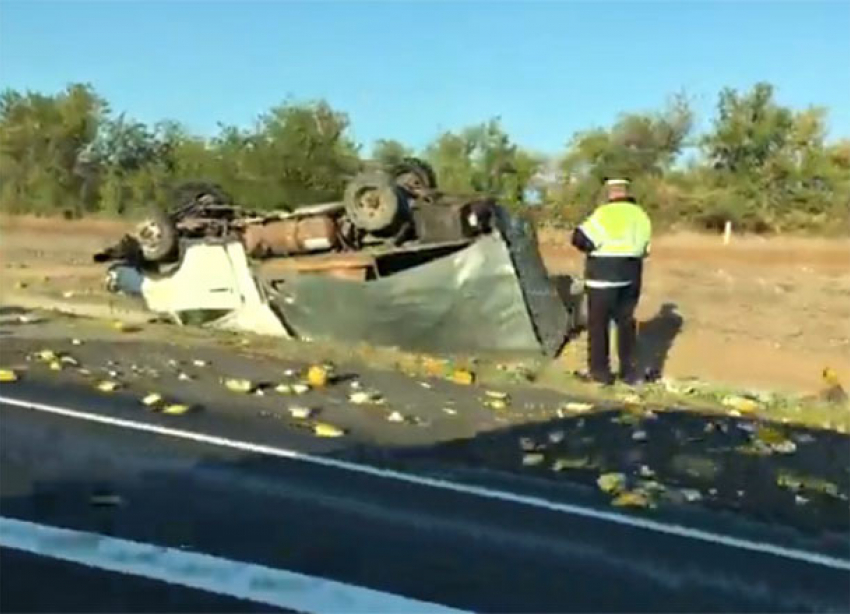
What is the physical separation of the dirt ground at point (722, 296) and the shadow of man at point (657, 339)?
0.06ft

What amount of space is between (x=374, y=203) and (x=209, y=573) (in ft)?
32.0

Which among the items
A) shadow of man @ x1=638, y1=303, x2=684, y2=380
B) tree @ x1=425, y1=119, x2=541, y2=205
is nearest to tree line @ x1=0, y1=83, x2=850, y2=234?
tree @ x1=425, y1=119, x2=541, y2=205

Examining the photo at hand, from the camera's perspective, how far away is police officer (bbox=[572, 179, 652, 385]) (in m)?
12.5

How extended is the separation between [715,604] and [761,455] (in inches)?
144

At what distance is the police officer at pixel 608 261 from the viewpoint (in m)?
12.5

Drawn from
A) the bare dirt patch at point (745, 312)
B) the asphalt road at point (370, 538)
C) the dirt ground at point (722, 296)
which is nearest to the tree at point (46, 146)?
the dirt ground at point (722, 296)

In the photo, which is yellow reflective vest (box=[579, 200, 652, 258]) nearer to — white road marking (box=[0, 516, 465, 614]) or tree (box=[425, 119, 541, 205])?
white road marking (box=[0, 516, 465, 614])

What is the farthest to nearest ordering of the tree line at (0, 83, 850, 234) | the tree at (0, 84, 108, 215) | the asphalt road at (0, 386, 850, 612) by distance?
the tree at (0, 84, 108, 215) < the tree line at (0, 83, 850, 234) < the asphalt road at (0, 386, 850, 612)

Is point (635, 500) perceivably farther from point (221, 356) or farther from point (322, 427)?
point (221, 356)

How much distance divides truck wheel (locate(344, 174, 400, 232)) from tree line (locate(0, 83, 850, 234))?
21240 millimetres

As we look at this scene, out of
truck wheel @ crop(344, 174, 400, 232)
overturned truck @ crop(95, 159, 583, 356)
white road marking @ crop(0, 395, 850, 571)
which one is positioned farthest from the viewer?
truck wheel @ crop(344, 174, 400, 232)

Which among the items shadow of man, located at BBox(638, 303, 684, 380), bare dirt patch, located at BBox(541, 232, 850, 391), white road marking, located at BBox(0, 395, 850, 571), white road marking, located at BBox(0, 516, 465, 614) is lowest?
bare dirt patch, located at BBox(541, 232, 850, 391)

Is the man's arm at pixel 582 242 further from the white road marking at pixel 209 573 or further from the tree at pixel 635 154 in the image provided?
the tree at pixel 635 154

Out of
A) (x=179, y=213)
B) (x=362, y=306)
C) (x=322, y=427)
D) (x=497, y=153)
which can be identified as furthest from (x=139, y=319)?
(x=497, y=153)
